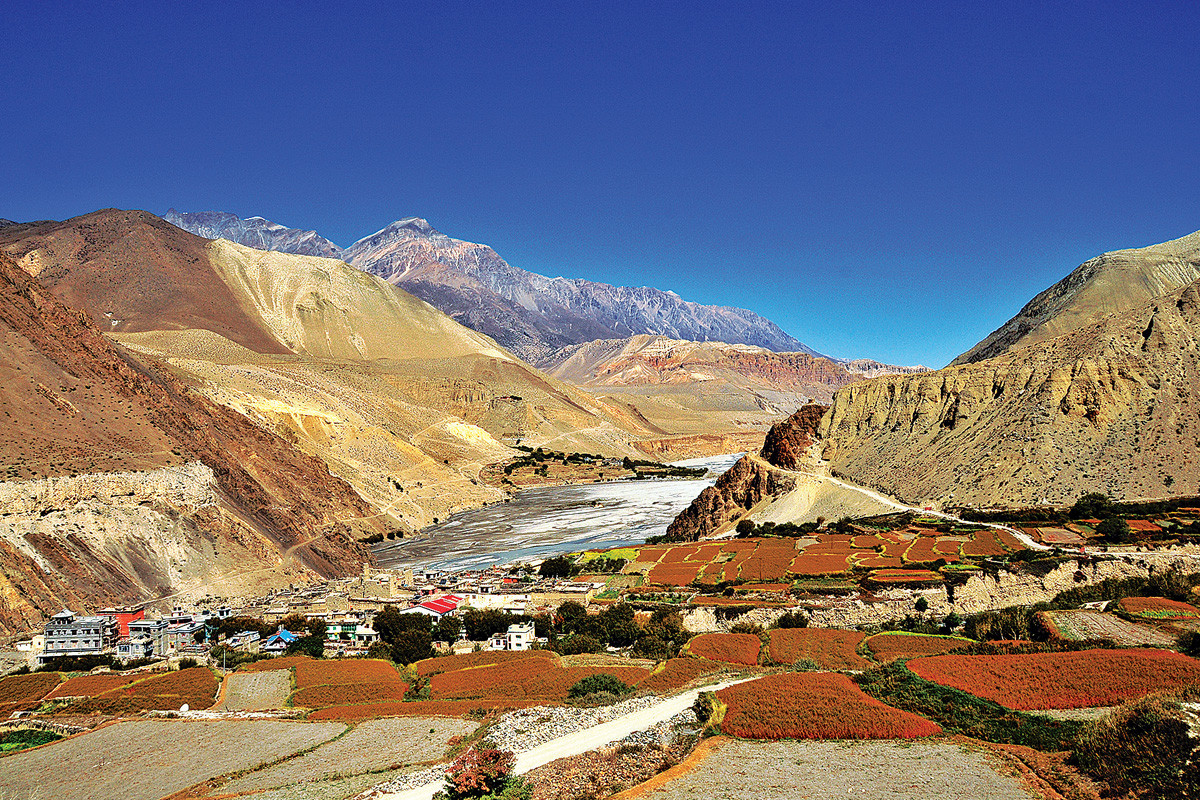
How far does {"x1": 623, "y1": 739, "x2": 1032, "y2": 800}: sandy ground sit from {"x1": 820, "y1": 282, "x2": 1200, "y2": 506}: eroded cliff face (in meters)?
43.2

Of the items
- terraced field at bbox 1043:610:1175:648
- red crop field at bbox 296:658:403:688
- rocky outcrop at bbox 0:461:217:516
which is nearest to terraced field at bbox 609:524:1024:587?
terraced field at bbox 1043:610:1175:648

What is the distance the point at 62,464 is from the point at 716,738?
46.3 m

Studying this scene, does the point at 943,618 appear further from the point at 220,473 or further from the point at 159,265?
the point at 159,265

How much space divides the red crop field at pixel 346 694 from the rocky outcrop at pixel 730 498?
41914 mm

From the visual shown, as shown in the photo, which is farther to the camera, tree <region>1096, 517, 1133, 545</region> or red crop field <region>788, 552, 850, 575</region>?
red crop field <region>788, 552, 850, 575</region>

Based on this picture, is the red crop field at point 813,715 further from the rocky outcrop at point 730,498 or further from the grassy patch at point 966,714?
the rocky outcrop at point 730,498

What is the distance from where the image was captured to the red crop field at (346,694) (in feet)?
83.6

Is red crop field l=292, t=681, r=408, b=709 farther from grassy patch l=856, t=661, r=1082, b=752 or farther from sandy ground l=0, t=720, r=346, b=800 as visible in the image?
grassy patch l=856, t=661, r=1082, b=752

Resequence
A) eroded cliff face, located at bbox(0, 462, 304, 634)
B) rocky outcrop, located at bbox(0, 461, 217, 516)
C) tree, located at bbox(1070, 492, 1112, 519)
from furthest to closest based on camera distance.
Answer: tree, located at bbox(1070, 492, 1112, 519)
rocky outcrop, located at bbox(0, 461, 217, 516)
eroded cliff face, located at bbox(0, 462, 304, 634)

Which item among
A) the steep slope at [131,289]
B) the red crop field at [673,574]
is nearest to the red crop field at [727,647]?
the red crop field at [673,574]

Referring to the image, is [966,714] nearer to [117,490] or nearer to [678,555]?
[678,555]

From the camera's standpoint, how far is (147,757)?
2031 cm

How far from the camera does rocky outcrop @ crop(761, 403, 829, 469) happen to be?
77.9 meters

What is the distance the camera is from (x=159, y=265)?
195m
